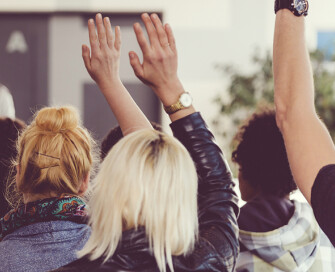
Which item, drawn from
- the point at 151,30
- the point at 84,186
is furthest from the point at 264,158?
the point at 151,30

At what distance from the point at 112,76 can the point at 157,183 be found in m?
0.39

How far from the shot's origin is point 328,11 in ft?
18.4

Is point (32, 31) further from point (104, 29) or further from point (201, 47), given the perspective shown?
point (104, 29)

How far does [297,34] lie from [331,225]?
323 mm

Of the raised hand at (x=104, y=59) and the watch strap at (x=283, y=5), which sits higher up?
the watch strap at (x=283, y=5)

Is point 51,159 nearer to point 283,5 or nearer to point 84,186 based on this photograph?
point 84,186

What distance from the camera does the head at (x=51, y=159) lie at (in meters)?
1.34

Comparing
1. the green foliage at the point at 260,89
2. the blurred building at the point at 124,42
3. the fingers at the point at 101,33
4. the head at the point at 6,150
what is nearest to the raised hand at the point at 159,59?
the fingers at the point at 101,33

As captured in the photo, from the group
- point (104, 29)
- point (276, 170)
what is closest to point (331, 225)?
point (104, 29)

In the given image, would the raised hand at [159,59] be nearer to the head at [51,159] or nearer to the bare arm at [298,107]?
the bare arm at [298,107]

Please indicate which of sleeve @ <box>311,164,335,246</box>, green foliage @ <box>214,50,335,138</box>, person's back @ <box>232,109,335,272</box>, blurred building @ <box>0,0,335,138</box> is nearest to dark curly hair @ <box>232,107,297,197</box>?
person's back @ <box>232,109,335,272</box>

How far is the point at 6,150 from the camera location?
71.6 inches

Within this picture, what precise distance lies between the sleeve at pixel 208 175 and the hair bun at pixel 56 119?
1.53 ft

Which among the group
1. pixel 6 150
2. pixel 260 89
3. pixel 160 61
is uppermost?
pixel 160 61
